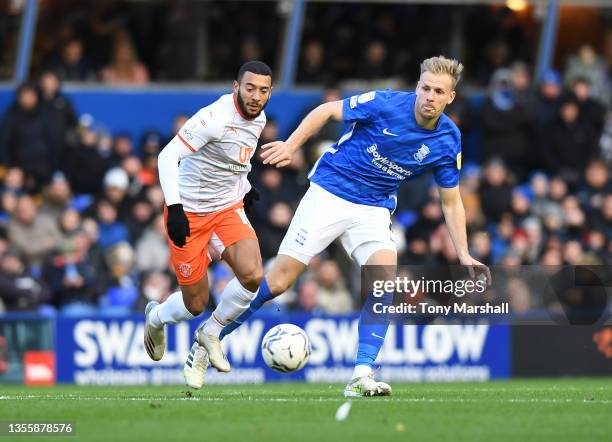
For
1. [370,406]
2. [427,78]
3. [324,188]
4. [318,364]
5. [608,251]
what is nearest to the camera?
[370,406]

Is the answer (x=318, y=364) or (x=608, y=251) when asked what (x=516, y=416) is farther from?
(x=608, y=251)

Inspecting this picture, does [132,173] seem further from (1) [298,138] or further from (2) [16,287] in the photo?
(1) [298,138]

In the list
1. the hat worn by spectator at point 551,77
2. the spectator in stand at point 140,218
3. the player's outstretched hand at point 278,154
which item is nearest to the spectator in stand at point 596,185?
the hat worn by spectator at point 551,77

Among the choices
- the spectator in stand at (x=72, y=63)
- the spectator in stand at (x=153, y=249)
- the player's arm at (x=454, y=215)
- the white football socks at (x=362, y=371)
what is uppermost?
the spectator in stand at (x=72, y=63)

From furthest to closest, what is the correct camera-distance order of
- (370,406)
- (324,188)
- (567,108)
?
(567,108), (324,188), (370,406)

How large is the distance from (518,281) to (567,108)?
4.00 m

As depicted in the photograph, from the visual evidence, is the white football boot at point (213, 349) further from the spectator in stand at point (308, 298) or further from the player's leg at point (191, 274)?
the spectator in stand at point (308, 298)

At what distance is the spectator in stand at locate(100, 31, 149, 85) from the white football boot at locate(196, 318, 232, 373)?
32.4ft

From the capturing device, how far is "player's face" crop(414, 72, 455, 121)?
10.1 meters

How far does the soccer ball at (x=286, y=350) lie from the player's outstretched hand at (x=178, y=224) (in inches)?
40.2

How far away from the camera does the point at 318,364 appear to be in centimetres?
1741

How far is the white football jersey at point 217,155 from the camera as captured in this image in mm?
10797

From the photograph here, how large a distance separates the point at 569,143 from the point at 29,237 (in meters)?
8.39

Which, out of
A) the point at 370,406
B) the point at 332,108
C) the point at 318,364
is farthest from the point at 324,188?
the point at 318,364
